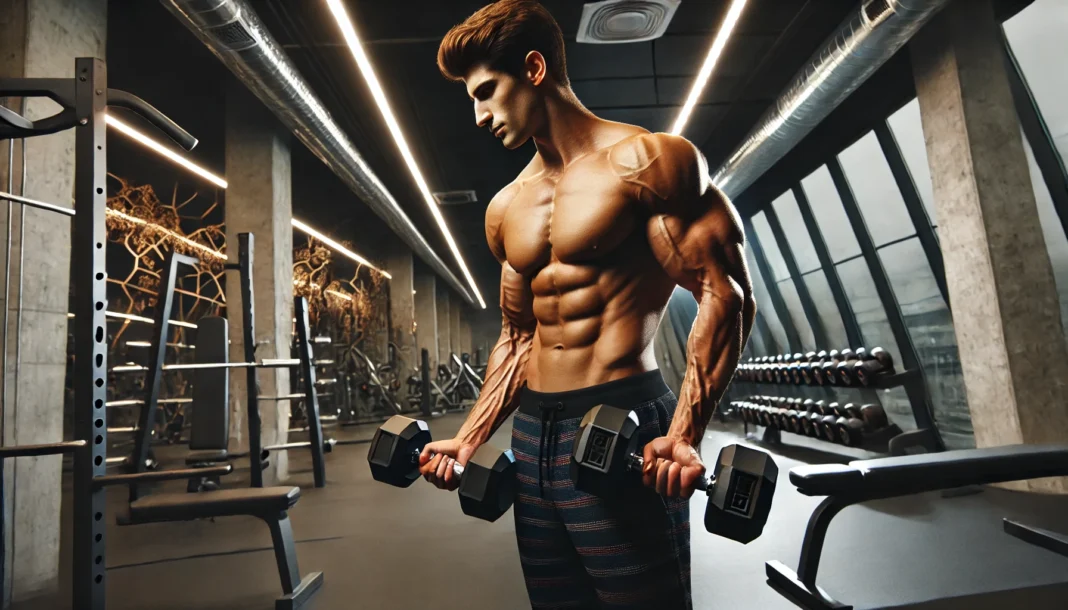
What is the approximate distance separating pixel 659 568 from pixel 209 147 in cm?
587

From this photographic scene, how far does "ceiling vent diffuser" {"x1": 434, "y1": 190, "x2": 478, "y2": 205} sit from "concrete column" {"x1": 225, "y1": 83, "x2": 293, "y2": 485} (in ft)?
8.07

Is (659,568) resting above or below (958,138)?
below

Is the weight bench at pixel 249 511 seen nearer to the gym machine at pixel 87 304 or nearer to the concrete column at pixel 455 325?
the gym machine at pixel 87 304

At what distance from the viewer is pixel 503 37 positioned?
0.95 m

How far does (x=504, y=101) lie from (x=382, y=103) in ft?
11.9

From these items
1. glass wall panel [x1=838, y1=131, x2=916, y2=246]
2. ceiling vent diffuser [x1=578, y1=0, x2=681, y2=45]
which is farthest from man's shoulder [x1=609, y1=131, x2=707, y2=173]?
glass wall panel [x1=838, y1=131, x2=916, y2=246]

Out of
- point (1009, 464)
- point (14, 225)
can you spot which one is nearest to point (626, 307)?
point (1009, 464)

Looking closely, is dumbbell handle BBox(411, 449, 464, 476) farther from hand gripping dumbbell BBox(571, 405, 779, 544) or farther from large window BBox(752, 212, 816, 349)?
large window BBox(752, 212, 816, 349)

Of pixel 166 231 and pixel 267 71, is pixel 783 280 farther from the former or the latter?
pixel 166 231

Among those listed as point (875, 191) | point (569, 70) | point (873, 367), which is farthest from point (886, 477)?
point (875, 191)

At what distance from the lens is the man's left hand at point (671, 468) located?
73cm

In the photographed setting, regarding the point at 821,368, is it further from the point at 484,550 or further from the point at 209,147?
the point at 209,147

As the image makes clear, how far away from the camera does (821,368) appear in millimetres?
4398

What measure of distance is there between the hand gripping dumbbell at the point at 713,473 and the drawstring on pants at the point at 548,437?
17 cm
